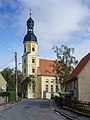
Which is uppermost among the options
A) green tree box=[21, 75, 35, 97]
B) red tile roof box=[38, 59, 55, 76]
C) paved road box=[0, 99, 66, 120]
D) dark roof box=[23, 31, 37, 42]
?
dark roof box=[23, 31, 37, 42]

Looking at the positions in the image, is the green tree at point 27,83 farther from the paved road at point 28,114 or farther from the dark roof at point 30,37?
the paved road at point 28,114

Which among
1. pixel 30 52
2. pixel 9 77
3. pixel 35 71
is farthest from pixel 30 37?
pixel 9 77

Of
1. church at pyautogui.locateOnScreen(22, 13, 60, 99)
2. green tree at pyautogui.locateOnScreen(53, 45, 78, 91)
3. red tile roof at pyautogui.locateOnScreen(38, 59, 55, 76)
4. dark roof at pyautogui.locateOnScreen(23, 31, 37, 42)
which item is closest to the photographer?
green tree at pyautogui.locateOnScreen(53, 45, 78, 91)

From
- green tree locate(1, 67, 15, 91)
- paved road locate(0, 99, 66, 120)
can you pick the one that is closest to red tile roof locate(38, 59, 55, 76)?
green tree locate(1, 67, 15, 91)

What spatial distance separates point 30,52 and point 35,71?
698 cm

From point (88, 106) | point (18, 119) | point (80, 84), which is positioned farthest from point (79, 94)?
point (18, 119)

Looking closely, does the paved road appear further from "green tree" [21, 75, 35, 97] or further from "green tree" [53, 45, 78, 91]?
"green tree" [21, 75, 35, 97]

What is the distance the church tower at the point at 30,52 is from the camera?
4377 inches

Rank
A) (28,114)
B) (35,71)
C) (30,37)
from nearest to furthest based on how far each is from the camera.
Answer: (28,114) < (30,37) < (35,71)

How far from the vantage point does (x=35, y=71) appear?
11269cm

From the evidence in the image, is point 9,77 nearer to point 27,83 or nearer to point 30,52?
point 27,83

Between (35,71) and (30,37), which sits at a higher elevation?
(30,37)

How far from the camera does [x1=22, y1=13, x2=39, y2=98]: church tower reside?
4377 inches

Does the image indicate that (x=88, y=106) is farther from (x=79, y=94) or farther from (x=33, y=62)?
(x=33, y=62)
